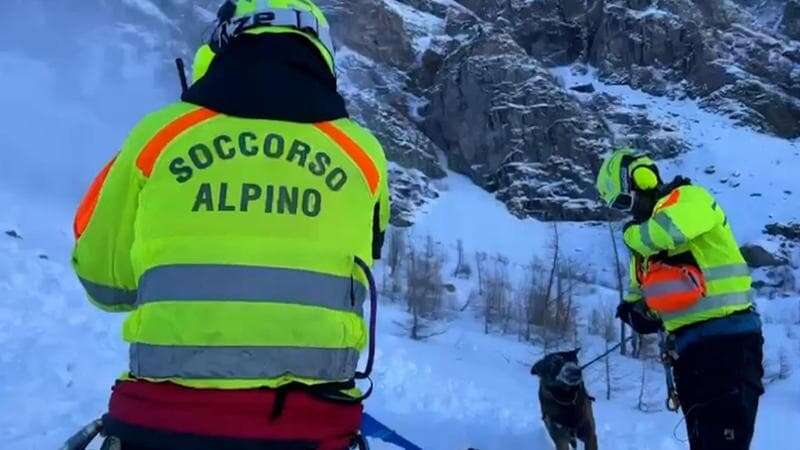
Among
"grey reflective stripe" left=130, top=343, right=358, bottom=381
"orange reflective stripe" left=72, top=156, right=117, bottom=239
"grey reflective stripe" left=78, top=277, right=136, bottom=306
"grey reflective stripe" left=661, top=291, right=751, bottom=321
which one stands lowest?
"grey reflective stripe" left=661, top=291, right=751, bottom=321

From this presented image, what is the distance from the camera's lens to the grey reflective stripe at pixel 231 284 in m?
1.75

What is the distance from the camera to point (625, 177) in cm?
494

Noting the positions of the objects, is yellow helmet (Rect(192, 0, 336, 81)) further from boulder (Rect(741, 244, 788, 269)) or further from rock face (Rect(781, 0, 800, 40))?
rock face (Rect(781, 0, 800, 40))

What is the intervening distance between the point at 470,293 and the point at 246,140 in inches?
837

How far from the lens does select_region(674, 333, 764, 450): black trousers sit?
4008 millimetres

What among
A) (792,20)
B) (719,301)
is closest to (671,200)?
(719,301)

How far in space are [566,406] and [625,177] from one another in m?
1.41

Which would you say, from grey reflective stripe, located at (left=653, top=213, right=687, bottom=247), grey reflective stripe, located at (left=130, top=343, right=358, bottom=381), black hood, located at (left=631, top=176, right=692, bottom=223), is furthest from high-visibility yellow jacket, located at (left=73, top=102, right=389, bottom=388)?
black hood, located at (left=631, top=176, right=692, bottom=223)

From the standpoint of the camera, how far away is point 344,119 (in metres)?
2.00

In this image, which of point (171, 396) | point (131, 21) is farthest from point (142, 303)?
point (131, 21)

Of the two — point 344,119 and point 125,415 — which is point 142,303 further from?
point 344,119

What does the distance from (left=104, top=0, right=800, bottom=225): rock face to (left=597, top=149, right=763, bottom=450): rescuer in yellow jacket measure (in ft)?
98.5

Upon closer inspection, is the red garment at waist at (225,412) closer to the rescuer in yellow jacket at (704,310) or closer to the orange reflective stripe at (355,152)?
the orange reflective stripe at (355,152)

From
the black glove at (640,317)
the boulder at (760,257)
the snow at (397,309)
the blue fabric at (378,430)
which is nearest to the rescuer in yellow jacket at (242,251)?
the blue fabric at (378,430)
